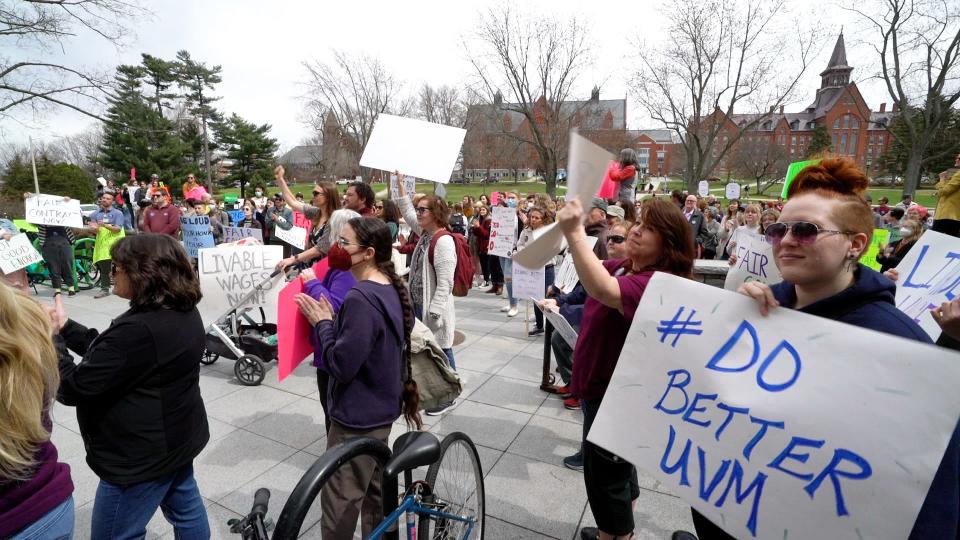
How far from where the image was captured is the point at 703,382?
1.47 metres

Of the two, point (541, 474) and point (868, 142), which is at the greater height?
point (868, 142)

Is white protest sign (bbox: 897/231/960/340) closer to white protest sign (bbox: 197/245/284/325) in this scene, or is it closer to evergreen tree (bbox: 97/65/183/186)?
white protest sign (bbox: 197/245/284/325)

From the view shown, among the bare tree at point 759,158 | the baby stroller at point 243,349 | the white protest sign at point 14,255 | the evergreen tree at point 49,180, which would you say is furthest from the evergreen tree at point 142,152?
the bare tree at point 759,158

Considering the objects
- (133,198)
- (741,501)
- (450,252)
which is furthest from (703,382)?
(133,198)

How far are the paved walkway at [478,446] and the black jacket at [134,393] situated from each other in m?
1.13

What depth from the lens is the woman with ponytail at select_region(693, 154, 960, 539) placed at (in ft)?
4.29

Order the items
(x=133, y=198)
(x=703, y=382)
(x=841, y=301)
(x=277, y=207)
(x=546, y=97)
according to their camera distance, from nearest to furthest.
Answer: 1. (x=841, y=301)
2. (x=703, y=382)
3. (x=277, y=207)
4. (x=133, y=198)
5. (x=546, y=97)

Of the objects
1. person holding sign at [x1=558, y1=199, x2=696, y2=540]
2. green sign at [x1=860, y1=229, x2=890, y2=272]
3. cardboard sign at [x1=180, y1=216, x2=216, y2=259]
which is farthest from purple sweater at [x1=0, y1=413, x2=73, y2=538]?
cardboard sign at [x1=180, y1=216, x2=216, y2=259]

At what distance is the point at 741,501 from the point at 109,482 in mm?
2340

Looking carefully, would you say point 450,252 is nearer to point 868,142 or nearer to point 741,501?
point 741,501

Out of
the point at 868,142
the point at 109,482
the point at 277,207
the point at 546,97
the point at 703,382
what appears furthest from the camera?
the point at 868,142

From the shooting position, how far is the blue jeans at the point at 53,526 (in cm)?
145

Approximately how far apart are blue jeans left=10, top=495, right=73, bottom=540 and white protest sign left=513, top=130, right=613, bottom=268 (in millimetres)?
1755

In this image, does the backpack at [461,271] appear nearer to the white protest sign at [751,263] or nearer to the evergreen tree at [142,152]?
the white protest sign at [751,263]
